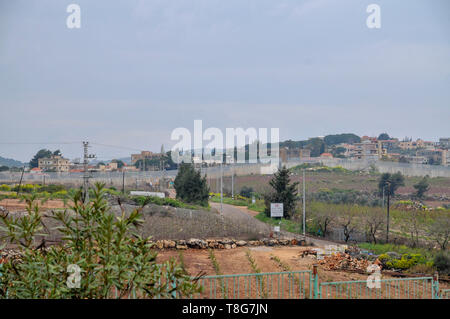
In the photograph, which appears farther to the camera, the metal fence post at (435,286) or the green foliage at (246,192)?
the green foliage at (246,192)

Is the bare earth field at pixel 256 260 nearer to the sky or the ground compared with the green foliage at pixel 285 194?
nearer to the ground

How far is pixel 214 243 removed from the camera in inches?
739

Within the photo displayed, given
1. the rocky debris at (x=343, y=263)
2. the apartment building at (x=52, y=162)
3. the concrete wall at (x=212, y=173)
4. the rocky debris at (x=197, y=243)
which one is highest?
the apartment building at (x=52, y=162)

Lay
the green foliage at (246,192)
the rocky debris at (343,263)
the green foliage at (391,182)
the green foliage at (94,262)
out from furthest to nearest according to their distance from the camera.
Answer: the green foliage at (246,192) < the green foliage at (391,182) < the rocky debris at (343,263) < the green foliage at (94,262)

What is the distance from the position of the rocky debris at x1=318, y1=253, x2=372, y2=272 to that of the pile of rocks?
4314mm

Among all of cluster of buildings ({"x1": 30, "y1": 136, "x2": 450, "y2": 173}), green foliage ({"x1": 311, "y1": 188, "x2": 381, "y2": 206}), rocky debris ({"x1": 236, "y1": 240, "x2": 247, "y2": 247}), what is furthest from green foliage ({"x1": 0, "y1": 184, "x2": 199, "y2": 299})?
cluster of buildings ({"x1": 30, "y1": 136, "x2": 450, "y2": 173})

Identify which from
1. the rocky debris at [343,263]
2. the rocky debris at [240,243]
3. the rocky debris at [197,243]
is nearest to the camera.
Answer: the rocky debris at [343,263]

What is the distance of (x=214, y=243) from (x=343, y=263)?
5690mm

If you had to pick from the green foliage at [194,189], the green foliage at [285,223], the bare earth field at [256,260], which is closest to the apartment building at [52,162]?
the green foliage at [194,189]

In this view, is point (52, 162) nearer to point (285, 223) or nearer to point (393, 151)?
point (285, 223)

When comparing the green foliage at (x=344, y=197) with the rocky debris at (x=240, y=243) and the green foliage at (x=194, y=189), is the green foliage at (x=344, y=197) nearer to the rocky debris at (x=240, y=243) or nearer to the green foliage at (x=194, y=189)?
the green foliage at (x=194, y=189)

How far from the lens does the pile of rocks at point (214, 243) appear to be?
58.4 feet

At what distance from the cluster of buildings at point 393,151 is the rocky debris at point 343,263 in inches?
3264
